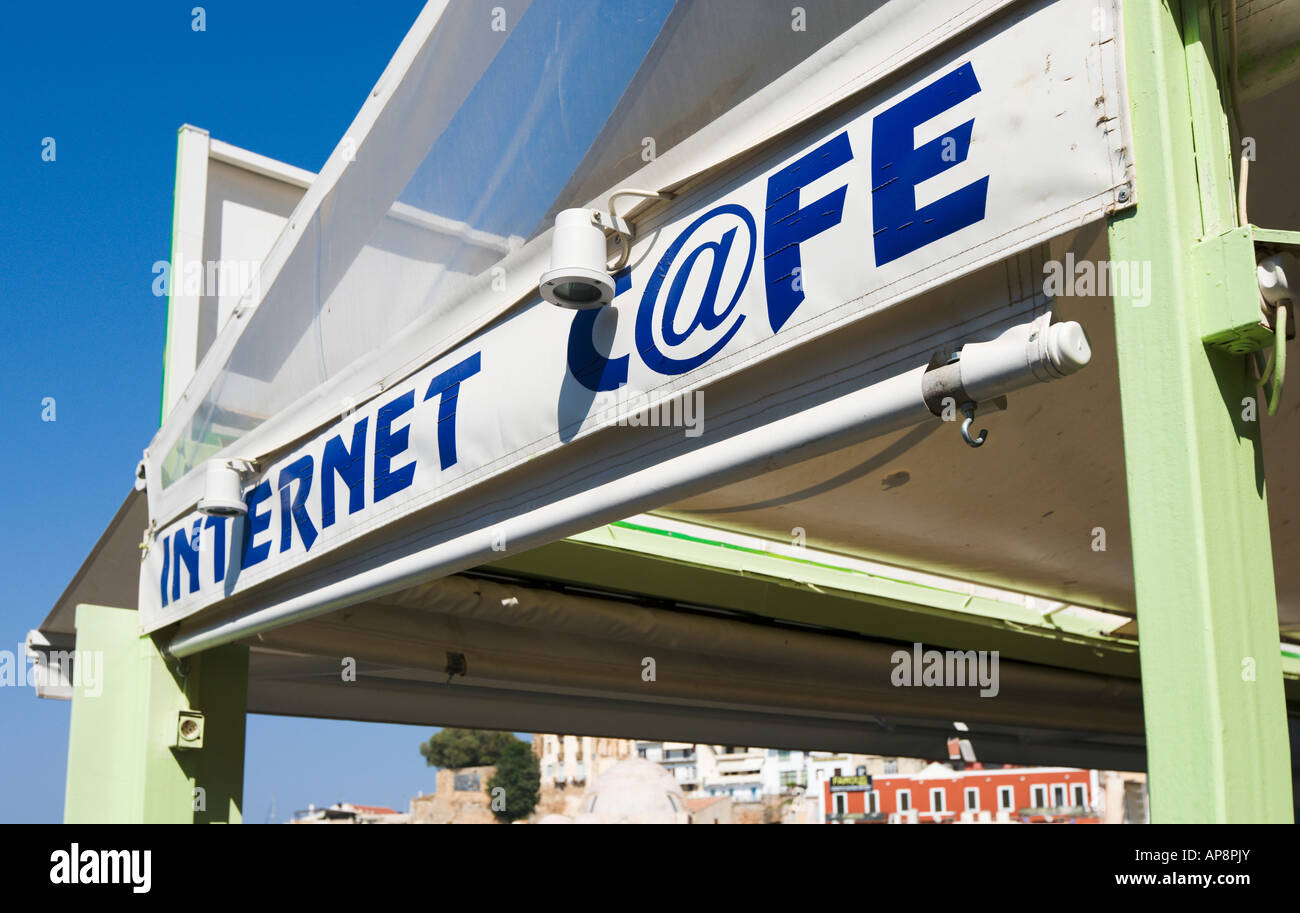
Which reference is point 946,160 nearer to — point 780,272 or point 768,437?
point 780,272

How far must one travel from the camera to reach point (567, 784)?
8638 centimetres

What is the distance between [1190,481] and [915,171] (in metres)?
0.70

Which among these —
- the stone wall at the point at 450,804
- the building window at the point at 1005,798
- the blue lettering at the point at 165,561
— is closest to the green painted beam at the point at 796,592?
the blue lettering at the point at 165,561

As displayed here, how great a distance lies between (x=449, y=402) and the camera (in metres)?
3.25

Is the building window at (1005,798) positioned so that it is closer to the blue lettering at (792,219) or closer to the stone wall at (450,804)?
the stone wall at (450,804)

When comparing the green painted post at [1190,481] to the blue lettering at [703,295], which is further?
the blue lettering at [703,295]

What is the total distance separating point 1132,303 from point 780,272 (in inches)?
28.0

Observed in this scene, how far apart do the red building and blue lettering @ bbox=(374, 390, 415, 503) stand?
55540mm

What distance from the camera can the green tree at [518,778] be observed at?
291 ft

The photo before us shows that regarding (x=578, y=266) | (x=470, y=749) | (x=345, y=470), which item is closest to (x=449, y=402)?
(x=345, y=470)

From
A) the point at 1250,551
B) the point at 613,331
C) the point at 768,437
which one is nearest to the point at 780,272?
the point at 768,437

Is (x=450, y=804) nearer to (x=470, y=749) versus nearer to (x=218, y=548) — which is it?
(x=470, y=749)

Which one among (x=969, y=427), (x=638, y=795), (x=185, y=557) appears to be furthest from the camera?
(x=638, y=795)

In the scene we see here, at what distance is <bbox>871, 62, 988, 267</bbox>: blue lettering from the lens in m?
1.89
